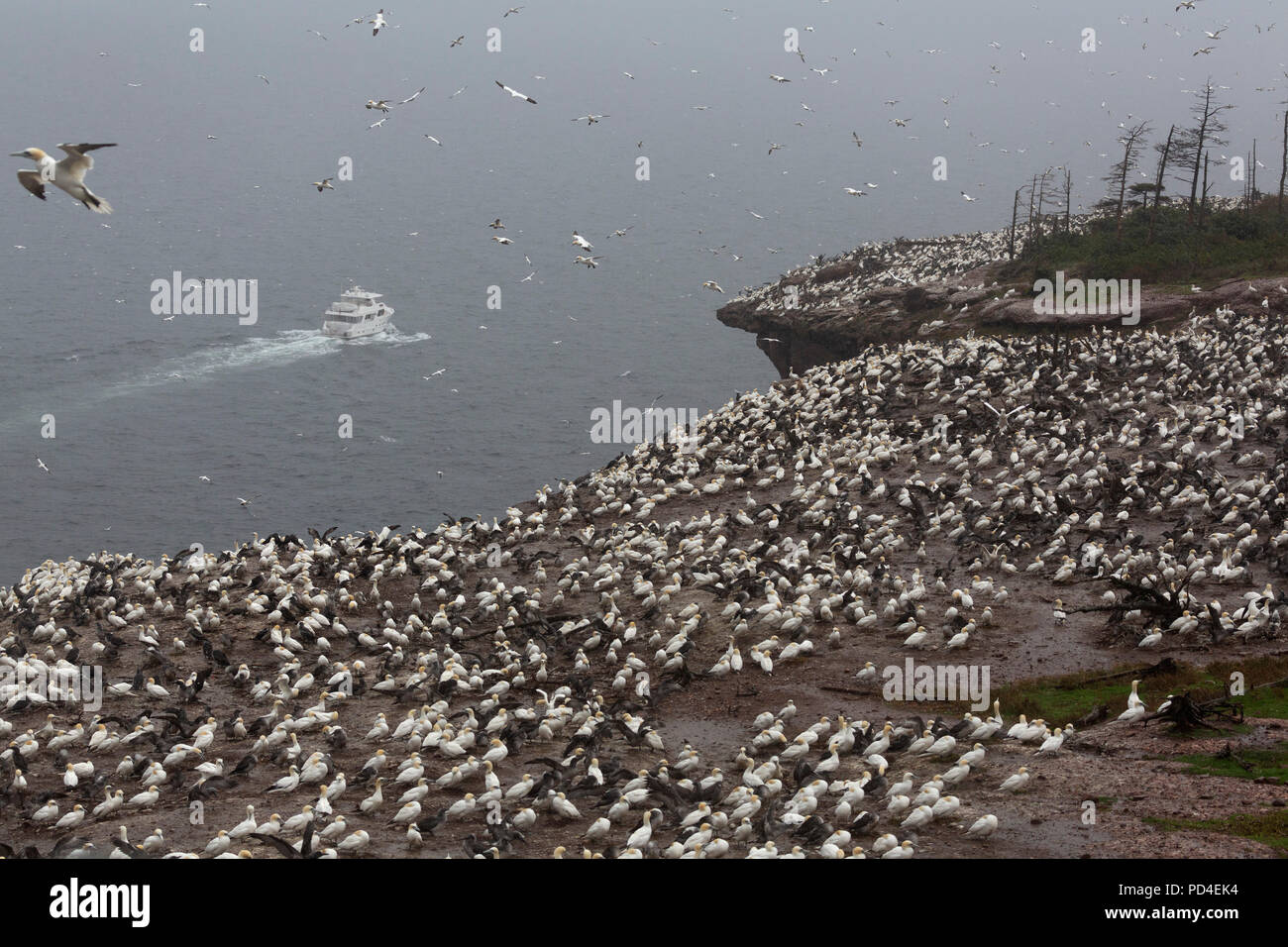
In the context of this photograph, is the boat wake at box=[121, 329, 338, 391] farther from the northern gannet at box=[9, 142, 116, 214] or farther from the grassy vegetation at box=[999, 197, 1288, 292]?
the northern gannet at box=[9, 142, 116, 214]

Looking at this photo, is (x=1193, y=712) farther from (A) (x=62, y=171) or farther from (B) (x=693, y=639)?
(A) (x=62, y=171)

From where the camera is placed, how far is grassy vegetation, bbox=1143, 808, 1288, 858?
17875 millimetres

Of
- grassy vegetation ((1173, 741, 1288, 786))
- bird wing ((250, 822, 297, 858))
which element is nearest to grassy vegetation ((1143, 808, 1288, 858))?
grassy vegetation ((1173, 741, 1288, 786))

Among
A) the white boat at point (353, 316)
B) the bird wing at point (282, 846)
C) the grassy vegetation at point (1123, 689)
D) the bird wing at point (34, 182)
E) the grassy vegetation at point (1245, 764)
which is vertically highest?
the white boat at point (353, 316)

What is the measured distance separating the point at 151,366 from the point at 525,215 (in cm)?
7370

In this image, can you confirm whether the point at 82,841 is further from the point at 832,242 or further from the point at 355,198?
the point at 355,198

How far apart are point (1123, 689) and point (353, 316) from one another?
94717 millimetres

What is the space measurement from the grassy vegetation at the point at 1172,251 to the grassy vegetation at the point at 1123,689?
140ft

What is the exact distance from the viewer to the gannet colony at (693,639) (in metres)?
21.0

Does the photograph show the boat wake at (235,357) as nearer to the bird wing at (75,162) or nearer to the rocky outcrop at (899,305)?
the rocky outcrop at (899,305)

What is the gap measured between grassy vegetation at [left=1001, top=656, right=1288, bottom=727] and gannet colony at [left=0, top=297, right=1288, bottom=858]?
798 millimetres

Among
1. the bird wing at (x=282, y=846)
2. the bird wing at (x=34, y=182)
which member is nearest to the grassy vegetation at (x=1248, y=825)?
the bird wing at (x=282, y=846)

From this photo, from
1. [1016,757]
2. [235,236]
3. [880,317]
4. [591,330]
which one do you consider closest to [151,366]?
[591,330]

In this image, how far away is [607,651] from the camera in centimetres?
3038
